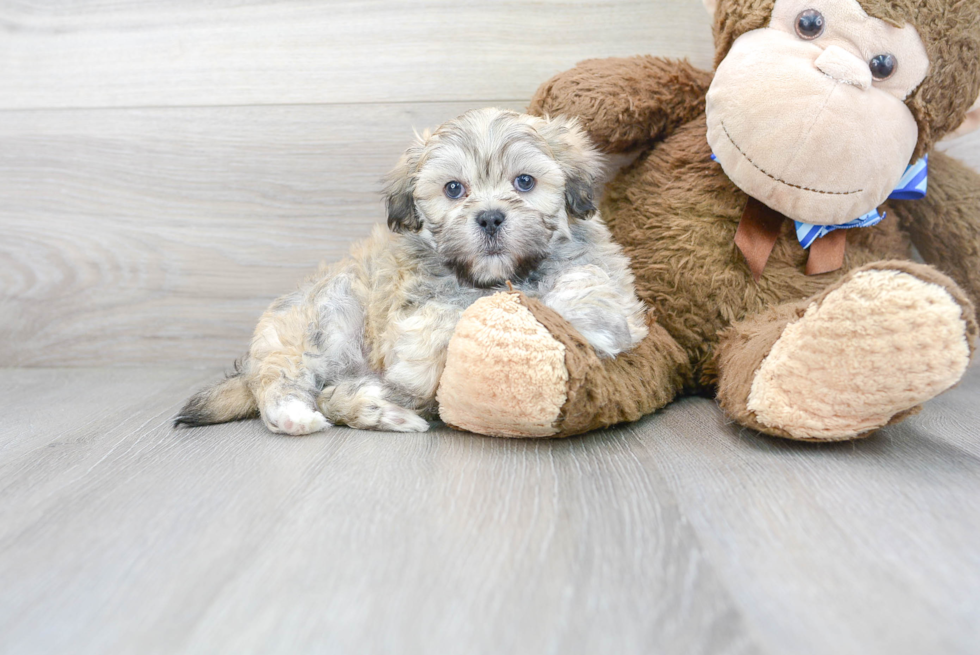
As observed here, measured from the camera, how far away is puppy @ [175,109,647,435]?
5.47ft

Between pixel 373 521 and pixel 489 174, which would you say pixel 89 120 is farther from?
pixel 373 521

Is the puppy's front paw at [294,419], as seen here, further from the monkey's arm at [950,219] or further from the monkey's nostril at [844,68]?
the monkey's arm at [950,219]

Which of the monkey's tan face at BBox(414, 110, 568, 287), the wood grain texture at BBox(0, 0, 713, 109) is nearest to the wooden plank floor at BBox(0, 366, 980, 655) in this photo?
the monkey's tan face at BBox(414, 110, 568, 287)

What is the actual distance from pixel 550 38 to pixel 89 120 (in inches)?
A: 63.2

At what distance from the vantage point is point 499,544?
110 cm

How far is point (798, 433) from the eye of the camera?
145 centimetres

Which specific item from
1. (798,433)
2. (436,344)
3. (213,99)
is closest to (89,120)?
(213,99)

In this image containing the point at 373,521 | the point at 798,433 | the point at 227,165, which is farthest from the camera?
the point at 227,165

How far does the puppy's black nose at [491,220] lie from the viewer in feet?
5.34

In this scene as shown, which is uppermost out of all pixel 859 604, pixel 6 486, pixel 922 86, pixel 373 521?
pixel 922 86

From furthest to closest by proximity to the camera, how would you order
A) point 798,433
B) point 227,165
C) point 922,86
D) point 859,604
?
1. point 227,165
2. point 922,86
3. point 798,433
4. point 859,604

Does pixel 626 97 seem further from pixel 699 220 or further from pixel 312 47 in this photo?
pixel 312 47

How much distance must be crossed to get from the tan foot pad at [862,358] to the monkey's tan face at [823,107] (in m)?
0.39

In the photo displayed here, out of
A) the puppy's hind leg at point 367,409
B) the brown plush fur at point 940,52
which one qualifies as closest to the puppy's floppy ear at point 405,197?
A: the puppy's hind leg at point 367,409
